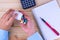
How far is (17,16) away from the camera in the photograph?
4.29ft

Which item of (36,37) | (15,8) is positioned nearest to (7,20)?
(15,8)

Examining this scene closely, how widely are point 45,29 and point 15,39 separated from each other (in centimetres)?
21

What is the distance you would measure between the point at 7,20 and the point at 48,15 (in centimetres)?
27

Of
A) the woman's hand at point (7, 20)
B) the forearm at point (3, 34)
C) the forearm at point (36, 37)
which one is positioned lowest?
the forearm at point (36, 37)

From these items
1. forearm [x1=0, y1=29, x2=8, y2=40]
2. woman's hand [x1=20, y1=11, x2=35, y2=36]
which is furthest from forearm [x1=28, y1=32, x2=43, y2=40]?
forearm [x1=0, y1=29, x2=8, y2=40]

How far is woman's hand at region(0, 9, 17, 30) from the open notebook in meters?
0.15

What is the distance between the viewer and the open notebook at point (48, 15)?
4.27 ft

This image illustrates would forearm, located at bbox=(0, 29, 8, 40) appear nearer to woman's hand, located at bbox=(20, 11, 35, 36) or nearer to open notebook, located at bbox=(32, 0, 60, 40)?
woman's hand, located at bbox=(20, 11, 35, 36)

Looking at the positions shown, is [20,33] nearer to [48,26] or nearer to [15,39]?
[15,39]

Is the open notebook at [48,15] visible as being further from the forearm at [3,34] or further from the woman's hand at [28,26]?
the forearm at [3,34]

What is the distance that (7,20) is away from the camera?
4.35 feet

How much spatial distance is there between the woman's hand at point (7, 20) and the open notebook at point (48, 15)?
15 centimetres

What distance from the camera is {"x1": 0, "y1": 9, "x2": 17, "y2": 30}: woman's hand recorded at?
1304 millimetres

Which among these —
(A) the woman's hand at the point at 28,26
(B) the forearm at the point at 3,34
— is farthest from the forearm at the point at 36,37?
(B) the forearm at the point at 3,34
